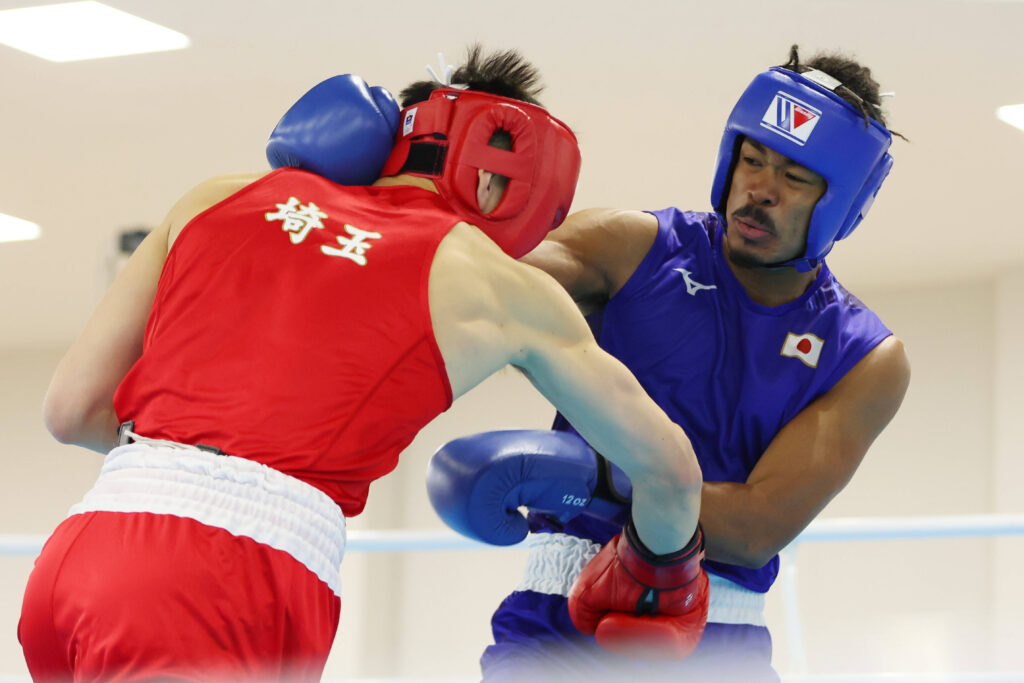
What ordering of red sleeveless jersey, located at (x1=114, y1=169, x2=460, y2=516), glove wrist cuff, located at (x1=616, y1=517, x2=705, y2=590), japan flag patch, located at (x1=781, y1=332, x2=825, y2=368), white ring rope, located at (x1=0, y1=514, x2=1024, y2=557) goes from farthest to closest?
white ring rope, located at (x1=0, y1=514, x2=1024, y2=557) < japan flag patch, located at (x1=781, y1=332, x2=825, y2=368) < glove wrist cuff, located at (x1=616, y1=517, x2=705, y2=590) < red sleeveless jersey, located at (x1=114, y1=169, x2=460, y2=516)

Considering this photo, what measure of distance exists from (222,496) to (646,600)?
2.43ft

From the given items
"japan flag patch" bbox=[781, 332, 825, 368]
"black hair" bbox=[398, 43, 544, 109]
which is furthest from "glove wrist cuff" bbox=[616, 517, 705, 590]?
"black hair" bbox=[398, 43, 544, 109]

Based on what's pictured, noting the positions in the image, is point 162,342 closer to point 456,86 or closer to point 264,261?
point 264,261

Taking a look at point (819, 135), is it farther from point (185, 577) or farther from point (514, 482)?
point (185, 577)

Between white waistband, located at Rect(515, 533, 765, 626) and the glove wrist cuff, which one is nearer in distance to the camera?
the glove wrist cuff

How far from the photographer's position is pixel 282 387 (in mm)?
1210

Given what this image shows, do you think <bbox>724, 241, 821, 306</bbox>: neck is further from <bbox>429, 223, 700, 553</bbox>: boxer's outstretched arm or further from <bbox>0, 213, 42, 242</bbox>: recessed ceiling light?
<bbox>0, 213, 42, 242</bbox>: recessed ceiling light

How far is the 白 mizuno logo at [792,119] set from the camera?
194 cm

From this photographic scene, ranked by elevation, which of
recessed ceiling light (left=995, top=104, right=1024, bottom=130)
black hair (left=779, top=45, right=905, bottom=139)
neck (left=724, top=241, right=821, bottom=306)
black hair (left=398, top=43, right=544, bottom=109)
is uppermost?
black hair (left=779, top=45, right=905, bottom=139)

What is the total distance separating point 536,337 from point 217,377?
38cm

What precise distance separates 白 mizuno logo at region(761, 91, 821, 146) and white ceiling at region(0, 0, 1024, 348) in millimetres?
1390

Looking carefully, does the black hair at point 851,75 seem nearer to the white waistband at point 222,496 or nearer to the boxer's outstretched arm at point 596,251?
the boxer's outstretched arm at point 596,251

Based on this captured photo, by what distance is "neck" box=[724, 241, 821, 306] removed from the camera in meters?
2.03

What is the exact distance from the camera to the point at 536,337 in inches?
52.0
